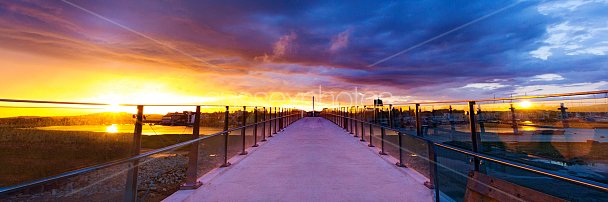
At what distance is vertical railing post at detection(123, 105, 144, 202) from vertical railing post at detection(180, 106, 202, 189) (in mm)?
783

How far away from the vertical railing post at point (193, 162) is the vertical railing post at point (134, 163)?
0.78 m

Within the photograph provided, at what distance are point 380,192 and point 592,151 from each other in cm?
6082


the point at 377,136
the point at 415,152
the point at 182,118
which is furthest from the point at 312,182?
the point at 377,136

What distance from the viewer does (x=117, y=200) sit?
16594 millimetres

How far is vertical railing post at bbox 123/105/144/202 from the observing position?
2252mm

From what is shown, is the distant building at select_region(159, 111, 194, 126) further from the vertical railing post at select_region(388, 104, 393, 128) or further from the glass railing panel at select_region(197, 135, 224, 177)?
the vertical railing post at select_region(388, 104, 393, 128)

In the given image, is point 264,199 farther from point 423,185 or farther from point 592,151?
point 592,151

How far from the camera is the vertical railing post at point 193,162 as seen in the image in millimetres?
3104

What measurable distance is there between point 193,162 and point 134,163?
3.11 ft

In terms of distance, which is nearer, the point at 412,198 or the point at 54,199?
the point at 412,198

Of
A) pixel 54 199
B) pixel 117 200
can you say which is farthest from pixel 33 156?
pixel 117 200

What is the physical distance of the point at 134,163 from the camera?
231 cm

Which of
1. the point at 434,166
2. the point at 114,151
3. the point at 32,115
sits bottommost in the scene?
the point at 114,151

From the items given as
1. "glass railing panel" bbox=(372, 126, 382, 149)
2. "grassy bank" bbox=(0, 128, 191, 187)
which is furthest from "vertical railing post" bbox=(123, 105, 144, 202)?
"grassy bank" bbox=(0, 128, 191, 187)
